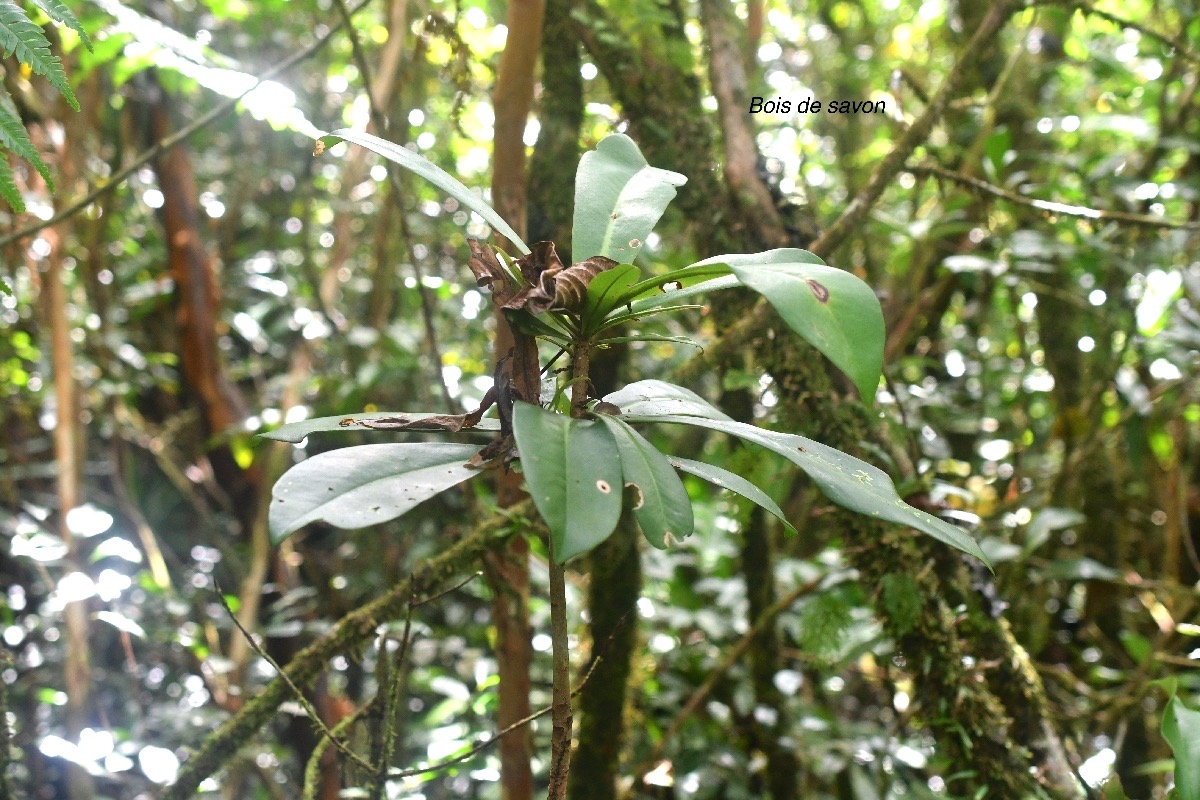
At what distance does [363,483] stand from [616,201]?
315 mm

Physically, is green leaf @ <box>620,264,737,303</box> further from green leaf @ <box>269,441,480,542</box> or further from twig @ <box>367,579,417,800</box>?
twig @ <box>367,579,417,800</box>

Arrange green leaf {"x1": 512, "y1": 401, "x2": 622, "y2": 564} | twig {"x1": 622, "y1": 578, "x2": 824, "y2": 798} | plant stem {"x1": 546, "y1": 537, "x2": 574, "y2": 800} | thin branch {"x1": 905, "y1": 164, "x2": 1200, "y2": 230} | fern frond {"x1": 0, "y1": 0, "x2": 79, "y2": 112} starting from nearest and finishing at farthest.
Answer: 1. green leaf {"x1": 512, "y1": 401, "x2": 622, "y2": 564}
2. plant stem {"x1": 546, "y1": 537, "x2": 574, "y2": 800}
3. fern frond {"x1": 0, "y1": 0, "x2": 79, "y2": 112}
4. thin branch {"x1": 905, "y1": 164, "x2": 1200, "y2": 230}
5. twig {"x1": 622, "y1": 578, "x2": 824, "y2": 798}

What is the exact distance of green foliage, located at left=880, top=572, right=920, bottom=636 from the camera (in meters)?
1.07

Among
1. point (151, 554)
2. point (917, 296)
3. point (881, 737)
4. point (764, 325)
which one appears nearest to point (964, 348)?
point (917, 296)

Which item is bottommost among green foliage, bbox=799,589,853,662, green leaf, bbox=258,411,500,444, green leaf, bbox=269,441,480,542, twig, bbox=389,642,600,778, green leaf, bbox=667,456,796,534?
green foliage, bbox=799,589,853,662

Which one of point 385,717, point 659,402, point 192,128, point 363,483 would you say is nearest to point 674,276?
point 659,402

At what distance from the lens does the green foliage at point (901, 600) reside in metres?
1.07

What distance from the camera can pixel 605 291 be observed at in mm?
563

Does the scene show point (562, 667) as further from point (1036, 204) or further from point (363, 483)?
point (1036, 204)

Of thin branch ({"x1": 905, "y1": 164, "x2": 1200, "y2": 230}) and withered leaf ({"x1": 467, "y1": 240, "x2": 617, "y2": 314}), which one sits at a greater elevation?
thin branch ({"x1": 905, "y1": 164, "x2": 1200, "y2": 230})

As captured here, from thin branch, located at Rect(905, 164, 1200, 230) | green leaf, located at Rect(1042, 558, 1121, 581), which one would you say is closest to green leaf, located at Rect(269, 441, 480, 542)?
thin branch, located at Rect(905, 164, 1200, 230)

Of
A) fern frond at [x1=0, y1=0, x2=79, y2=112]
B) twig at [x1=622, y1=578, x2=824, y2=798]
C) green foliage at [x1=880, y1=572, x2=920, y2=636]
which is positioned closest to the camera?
fern frond at [x1=0, y1=0, x2=79, y2=112]

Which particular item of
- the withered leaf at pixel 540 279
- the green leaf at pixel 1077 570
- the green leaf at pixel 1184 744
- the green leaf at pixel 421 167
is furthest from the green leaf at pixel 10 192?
the green leaf at pixel 1077 570

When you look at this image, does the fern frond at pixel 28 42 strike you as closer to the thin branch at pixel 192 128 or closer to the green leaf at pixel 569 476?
the thin branch at pixel 192 128
